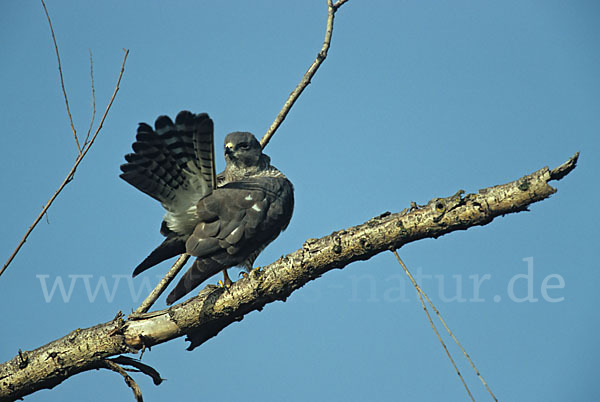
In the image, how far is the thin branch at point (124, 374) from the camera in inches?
166

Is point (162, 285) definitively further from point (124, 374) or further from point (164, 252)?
point (124, 374)

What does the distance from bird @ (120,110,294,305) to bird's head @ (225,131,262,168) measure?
79 centimetres

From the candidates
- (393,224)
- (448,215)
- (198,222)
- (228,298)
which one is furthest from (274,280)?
(198,222)

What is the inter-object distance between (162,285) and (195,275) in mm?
339

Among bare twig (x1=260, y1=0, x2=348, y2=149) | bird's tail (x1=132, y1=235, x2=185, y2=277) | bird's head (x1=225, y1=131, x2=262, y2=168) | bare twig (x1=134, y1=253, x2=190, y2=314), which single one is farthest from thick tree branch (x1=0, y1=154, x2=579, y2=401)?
bird's head (x1=225, y1=131, x2=262, y2=168)

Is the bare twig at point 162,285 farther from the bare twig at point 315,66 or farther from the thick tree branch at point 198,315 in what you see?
the bare twig at point 315,66

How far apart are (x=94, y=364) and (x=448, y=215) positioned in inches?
123

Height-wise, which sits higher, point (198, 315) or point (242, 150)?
point (242, 150)

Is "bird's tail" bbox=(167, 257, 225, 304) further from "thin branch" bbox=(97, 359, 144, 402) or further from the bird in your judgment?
"thin branch" bbox=(97, 359, 144, 402)

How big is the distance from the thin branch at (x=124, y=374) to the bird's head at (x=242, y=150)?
3506 mm

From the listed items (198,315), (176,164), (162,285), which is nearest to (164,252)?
(162,285)

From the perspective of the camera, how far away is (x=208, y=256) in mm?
5695

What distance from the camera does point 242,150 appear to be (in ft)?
23.9

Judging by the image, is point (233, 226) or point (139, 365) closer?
point (139, 365)
